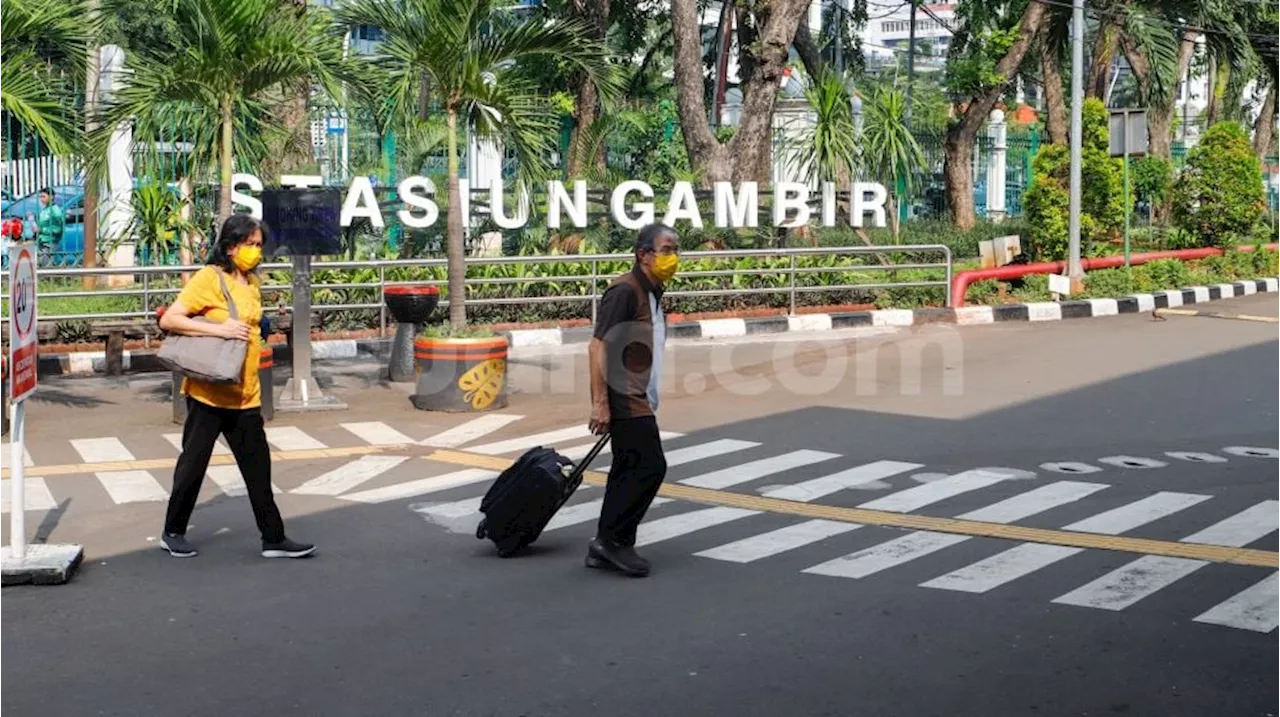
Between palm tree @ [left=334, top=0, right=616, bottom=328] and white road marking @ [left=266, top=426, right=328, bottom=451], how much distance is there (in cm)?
193

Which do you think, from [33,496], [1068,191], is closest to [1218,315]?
[1068,191]

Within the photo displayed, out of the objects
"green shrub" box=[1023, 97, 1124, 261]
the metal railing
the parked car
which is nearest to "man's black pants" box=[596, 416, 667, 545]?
the metal railing

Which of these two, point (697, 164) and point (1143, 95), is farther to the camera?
point (1143, 95)

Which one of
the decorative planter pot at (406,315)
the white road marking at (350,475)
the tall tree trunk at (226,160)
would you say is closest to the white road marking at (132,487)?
the white road marking at (350,475)

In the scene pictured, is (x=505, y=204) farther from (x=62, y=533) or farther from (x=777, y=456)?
(x=62, y=533)

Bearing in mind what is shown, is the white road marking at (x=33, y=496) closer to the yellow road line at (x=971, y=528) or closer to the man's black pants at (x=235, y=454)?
the man's black pants at (x=235, y=454)

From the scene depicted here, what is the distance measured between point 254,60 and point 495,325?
634 cm

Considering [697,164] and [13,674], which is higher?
[697,164]

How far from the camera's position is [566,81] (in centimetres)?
3228

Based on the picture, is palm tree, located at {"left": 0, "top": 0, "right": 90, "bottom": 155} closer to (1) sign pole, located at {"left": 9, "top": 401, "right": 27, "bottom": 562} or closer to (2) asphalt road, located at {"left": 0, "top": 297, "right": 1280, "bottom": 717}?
(2) asphalt road, located at {"left": 0, "top": 297, "right": 1280, "bottom": 717}

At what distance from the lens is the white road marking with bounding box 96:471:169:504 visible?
10.2 metres

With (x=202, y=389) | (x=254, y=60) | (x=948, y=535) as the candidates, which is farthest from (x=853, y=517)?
(x=254, y=60)

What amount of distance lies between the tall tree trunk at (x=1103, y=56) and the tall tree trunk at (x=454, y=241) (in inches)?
799

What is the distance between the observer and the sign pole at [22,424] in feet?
25.4
